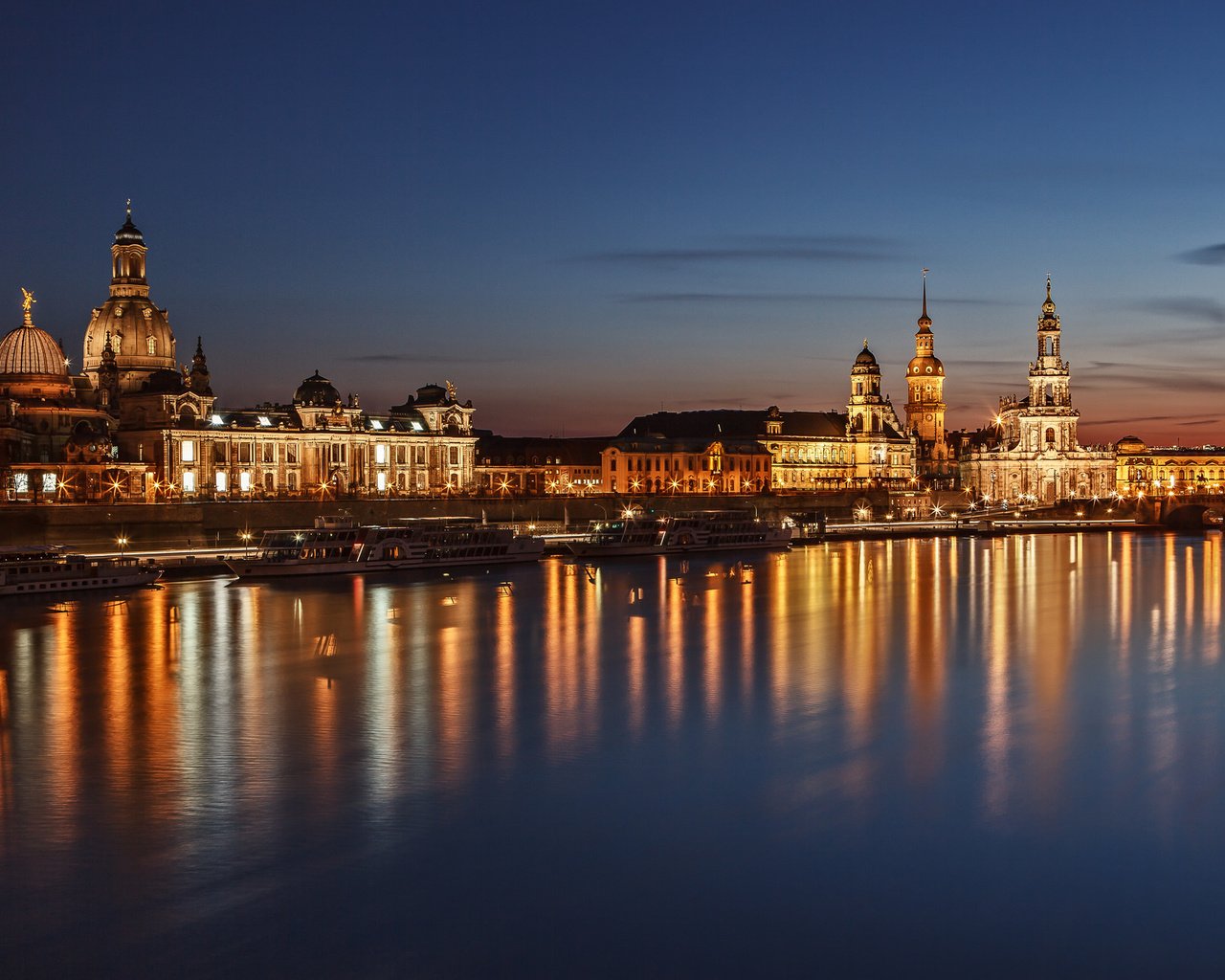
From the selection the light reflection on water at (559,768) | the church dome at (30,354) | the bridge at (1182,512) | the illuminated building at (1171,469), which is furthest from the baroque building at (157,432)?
the illuminated building at (1171,469)

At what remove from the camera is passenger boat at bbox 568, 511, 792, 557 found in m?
84.2

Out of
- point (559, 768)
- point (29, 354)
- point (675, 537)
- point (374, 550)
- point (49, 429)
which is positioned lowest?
point (559, 768)

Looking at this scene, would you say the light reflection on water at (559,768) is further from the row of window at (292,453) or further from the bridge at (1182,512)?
the bridge at (1182,512)

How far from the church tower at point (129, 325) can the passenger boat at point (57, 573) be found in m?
52.3

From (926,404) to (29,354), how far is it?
405ft

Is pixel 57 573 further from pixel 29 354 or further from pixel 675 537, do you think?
pixel 29 354

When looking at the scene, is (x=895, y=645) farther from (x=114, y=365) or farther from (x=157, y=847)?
(x=114, y=365)

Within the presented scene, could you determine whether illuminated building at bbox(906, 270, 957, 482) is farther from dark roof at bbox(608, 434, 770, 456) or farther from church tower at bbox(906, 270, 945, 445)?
dark roof at bbox(608, 434, 770, 456)

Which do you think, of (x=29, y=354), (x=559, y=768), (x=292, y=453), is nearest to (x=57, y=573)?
(x=559, y=768)

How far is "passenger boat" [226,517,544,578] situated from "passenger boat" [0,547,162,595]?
580cm

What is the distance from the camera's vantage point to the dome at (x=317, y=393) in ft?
381

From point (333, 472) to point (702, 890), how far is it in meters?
98.0

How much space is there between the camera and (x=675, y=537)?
87875 millimetres

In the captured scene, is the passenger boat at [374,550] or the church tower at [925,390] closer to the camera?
the passenger boat at [374,550]
